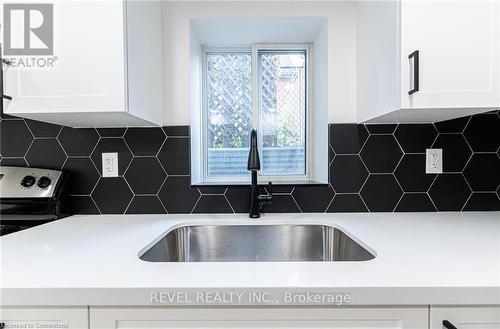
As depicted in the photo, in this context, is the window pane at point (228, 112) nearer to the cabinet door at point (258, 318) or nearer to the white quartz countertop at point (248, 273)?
the white quartz countertop at point (248, 273)

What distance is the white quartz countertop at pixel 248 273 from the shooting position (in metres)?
0.63

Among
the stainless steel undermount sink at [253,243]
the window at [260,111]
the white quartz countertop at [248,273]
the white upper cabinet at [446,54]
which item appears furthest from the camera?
the window at [260,111]

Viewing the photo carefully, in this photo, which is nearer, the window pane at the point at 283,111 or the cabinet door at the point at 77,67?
the cabinet door at the point at 77,67

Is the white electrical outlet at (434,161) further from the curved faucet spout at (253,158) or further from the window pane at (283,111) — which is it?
the curved faucet spout at (253,158)

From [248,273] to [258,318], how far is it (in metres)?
0.10

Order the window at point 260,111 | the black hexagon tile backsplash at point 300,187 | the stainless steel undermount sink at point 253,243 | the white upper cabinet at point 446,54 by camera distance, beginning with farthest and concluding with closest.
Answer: the window at point 260,111, the black hexagon tile backsplash at point 300,187, the stainless steel undermount sink at point 253,243, the white upper cabinet at point 446,54

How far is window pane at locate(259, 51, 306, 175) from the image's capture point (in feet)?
5.60

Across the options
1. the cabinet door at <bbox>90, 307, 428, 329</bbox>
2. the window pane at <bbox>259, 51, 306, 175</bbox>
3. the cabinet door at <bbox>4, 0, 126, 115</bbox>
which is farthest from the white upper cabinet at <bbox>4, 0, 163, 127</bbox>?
the window pane at <bbox>259, 51, 306, 175</bbox>

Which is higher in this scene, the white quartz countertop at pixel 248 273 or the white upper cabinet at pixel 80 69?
the white upper cabinet at pixel 80 69

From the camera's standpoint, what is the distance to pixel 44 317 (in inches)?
25.8

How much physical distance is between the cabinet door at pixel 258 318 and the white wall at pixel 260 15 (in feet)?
3.13

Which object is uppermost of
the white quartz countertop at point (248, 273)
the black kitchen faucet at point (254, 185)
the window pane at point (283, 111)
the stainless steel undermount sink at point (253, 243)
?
the window pane at point (283, 111)

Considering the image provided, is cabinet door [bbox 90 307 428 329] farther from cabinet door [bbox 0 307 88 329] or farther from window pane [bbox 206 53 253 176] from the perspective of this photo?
window pane [bbox 206 53 253 176]

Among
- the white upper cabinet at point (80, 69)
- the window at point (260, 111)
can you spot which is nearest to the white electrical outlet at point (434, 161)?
the window at point (260, 111)
